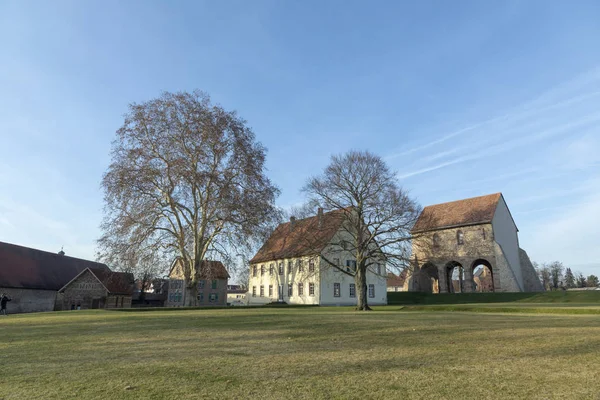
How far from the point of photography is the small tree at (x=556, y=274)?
3691 inches

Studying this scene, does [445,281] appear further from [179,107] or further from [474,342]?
[474,342]

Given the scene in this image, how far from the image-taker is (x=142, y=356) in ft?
24.0

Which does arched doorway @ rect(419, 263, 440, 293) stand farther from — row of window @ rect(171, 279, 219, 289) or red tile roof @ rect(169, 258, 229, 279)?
red tile roof @ rect(169, 258, 229, 279)

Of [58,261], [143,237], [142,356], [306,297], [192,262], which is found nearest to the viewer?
[142,356]

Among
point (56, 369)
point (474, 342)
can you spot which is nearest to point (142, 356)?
point (56, 369)

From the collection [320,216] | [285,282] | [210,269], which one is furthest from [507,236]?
[210,269]

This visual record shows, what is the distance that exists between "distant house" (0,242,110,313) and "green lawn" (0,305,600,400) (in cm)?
4453

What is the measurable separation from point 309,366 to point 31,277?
5412 centimetres

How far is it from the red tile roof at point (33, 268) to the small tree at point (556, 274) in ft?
330

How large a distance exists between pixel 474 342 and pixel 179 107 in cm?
2909

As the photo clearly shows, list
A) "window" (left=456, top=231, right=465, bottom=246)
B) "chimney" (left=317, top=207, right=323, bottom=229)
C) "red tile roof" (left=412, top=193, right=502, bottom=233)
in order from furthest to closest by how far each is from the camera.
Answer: "window" (left=456, top=231, right=465, bottom=246) → "red tile roof" (left=412, top=193, right=502, bottom=233) → "chimney" (left=317, top=207, right=323, bottom=229)

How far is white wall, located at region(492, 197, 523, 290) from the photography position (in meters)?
52.8

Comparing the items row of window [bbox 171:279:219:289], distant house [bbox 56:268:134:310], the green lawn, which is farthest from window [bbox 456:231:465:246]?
the green lawn

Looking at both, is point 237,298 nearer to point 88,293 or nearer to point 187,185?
point 88,293
